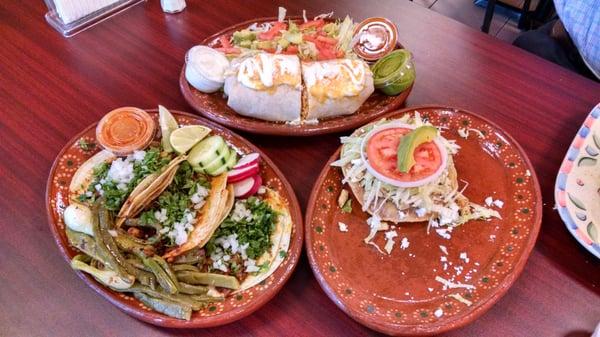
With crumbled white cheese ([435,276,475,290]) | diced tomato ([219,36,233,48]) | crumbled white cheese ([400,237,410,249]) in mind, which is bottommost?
crumbled white cheese ([400,237,410,249])

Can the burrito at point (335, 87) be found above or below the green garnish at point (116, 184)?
above

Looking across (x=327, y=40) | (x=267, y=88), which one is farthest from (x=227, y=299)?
(x=327, y=40)

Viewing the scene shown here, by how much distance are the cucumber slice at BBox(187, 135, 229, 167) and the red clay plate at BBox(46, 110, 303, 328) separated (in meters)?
0.13

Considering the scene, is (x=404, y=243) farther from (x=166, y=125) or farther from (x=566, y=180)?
(x=166, y=125)

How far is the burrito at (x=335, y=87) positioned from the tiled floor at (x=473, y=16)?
2.35 m

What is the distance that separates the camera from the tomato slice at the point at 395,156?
1676mm

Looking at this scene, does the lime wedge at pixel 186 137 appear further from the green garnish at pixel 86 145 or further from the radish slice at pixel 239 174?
the green garnish at pixel 86 145

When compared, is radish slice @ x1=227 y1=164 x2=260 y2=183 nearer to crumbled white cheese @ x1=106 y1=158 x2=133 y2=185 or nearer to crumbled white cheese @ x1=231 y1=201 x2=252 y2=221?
crumbled white cheese @ x1=231 y1=201 x2=252 y2=221

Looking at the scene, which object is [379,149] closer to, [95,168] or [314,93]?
[314,93]

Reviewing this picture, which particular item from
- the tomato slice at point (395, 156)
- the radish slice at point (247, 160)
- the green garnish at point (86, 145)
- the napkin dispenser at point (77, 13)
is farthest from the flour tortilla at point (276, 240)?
the napkin dispenser at point (77, 13)

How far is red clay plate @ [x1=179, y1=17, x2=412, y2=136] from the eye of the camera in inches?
73.8

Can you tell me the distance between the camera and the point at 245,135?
76.6 inches

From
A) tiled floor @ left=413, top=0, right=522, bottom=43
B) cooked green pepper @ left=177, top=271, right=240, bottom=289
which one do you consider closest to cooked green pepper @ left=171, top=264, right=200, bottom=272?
cooked green pepper @ left=177, top=271, right=240, bottom=289

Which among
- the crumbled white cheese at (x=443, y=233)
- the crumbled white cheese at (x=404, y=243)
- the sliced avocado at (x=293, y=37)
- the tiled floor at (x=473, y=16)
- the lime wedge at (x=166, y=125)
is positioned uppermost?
the sliced avocado at (x=293, y=37)
